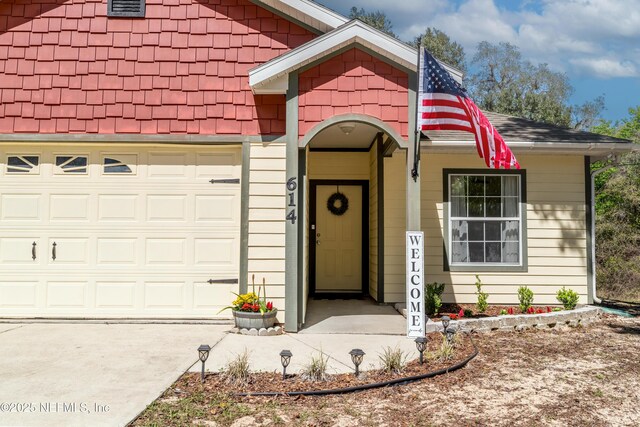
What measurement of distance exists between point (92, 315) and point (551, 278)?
23.3 ft

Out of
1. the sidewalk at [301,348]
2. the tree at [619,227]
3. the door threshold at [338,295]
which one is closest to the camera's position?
the sidewalk at [301,348]

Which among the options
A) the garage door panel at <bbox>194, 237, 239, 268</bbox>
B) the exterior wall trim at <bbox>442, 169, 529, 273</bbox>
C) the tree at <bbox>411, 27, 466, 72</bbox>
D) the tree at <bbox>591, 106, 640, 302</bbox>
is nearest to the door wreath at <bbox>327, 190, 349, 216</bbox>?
the exterior wall trim at <bbox>442, 169, 529, 273</bbox>

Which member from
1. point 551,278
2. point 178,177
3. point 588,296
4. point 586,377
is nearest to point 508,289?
point 551,278

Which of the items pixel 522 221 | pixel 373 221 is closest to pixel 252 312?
pixel 373 221

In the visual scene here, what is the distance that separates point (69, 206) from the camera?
6.96 m

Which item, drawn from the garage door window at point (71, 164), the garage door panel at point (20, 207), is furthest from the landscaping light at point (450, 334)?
the garage door panel at point (20, 207)

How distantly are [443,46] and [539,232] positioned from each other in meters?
22.0

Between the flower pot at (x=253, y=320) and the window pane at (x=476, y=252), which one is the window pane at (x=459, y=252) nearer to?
the window pane at (x=476, y=252)

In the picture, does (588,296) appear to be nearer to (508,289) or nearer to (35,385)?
(508,289)

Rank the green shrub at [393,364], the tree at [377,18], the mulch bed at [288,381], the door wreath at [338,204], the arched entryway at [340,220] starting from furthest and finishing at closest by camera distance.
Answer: the tree at [377,18] → the door wreath at [338,204] → the arched entryway at [340,220] → the green shrub at [393,364] → the mulch bed at [288,381]

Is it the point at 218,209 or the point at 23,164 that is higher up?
the point at 23,164

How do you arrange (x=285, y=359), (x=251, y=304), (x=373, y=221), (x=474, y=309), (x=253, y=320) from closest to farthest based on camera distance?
(x=285, y=359) < (x=253, y=320) < (x=251, y=304) < (x=474, y=309) < (x=373, y=221)

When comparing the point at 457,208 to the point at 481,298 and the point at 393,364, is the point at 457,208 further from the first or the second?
the point at 393,364

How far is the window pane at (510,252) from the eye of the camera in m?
8.19
